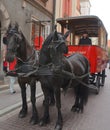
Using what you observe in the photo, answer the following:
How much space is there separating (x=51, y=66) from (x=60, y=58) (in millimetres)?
404

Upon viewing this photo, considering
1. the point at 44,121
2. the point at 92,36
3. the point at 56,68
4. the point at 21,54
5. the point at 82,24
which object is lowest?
the point at 44,121

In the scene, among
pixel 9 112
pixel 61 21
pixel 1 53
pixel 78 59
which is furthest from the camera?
pixel 1 53

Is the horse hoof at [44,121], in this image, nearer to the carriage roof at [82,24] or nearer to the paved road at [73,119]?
the paved road at [73,119]

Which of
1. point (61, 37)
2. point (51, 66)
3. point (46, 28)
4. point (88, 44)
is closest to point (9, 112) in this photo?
point (51, 66)

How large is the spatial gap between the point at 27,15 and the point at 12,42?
9914mm

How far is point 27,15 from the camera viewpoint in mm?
15734

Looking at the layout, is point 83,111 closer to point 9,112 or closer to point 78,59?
point 78,59

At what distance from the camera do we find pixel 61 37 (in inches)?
234

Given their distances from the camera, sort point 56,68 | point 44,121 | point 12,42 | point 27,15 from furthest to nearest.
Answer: point 27,15, point 44,121, point 12,42, point 56,68

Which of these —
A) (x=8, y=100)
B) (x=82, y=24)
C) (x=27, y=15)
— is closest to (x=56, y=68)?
(x=8, y=100)

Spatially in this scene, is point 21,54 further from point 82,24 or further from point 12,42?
point 82,24

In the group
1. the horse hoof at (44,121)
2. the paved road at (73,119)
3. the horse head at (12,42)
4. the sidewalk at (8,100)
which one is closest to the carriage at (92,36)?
the paved road at (73,119)

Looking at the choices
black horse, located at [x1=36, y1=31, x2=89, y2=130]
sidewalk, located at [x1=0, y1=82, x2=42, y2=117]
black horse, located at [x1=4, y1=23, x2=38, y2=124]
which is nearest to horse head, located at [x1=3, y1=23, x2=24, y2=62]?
black horse, located at [x1=4, y1=23, x2=38, y2=124]

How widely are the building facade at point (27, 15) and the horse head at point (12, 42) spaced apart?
6858mm
